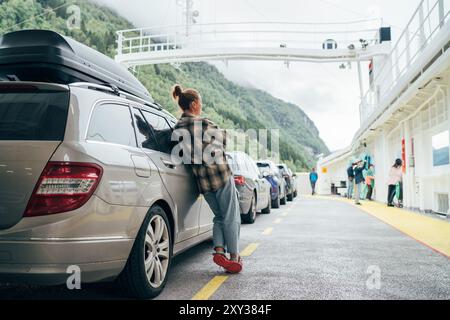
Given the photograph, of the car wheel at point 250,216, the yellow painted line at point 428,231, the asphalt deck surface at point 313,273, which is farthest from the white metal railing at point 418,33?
the car wheel at point 250,216

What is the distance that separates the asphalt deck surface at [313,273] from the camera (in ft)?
12.3

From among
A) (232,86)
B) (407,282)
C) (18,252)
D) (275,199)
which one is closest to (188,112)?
(18,252)

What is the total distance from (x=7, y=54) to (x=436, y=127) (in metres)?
11.1

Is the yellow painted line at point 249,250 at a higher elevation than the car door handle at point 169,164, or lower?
lower

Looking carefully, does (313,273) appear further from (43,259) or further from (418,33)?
(418,33)

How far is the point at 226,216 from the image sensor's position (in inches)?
180

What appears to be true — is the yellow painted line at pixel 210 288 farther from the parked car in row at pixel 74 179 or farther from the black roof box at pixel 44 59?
the black roof box at pixel 44 59

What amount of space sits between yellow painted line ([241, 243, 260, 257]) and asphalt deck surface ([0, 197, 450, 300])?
6 cm

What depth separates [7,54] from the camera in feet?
13.1

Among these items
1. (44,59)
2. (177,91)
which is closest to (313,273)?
(177,91)

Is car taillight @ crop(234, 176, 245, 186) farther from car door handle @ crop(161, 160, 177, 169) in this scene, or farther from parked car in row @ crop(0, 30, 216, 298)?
parked car in row @ crop(0, 30, 216, 298)

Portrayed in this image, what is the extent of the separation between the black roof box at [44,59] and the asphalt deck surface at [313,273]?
194 centimetres

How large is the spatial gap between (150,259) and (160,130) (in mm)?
1449

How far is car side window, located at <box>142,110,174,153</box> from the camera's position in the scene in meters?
4.30
